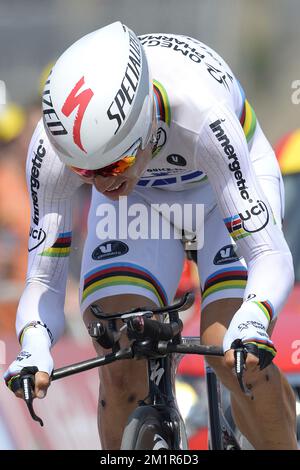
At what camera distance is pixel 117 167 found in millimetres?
4309

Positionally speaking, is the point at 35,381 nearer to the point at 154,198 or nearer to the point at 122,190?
the point at 122,190

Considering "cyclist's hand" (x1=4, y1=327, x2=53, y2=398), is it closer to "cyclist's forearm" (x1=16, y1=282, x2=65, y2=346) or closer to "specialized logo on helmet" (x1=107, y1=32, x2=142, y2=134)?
"cyclist's forearm" (x1=16, y1=282, x2=65, y2=346)

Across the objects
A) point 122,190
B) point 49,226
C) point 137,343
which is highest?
point 49,226

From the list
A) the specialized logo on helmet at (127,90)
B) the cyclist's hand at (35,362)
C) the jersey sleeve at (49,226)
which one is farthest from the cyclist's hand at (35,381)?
the specialized logo on helmet at (127,90)

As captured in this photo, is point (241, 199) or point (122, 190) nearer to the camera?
point (122, 190)

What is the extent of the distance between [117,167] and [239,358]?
2.74ft

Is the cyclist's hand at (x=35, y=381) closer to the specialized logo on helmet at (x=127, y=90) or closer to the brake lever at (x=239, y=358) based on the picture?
the brake lever at (x=239, y=358)

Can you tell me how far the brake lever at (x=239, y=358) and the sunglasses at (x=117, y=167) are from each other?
0.76m

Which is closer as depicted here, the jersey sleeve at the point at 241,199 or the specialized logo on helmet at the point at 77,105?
the specialized logo on helmet at the point at 77,105

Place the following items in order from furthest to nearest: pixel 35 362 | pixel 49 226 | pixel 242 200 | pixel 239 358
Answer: pixel 49 226, pixel 242 200, pixel 35 362, pixel 239 358

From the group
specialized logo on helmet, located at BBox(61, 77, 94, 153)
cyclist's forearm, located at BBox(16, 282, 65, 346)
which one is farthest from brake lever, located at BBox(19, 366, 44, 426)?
specialized logo on helmet, located at BBox(61, 77, 94, 153)

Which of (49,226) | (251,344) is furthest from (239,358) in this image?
(49,226)

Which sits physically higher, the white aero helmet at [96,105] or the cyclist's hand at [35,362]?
the white aero helmet at [96,105]

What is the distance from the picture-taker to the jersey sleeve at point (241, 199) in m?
4.52
